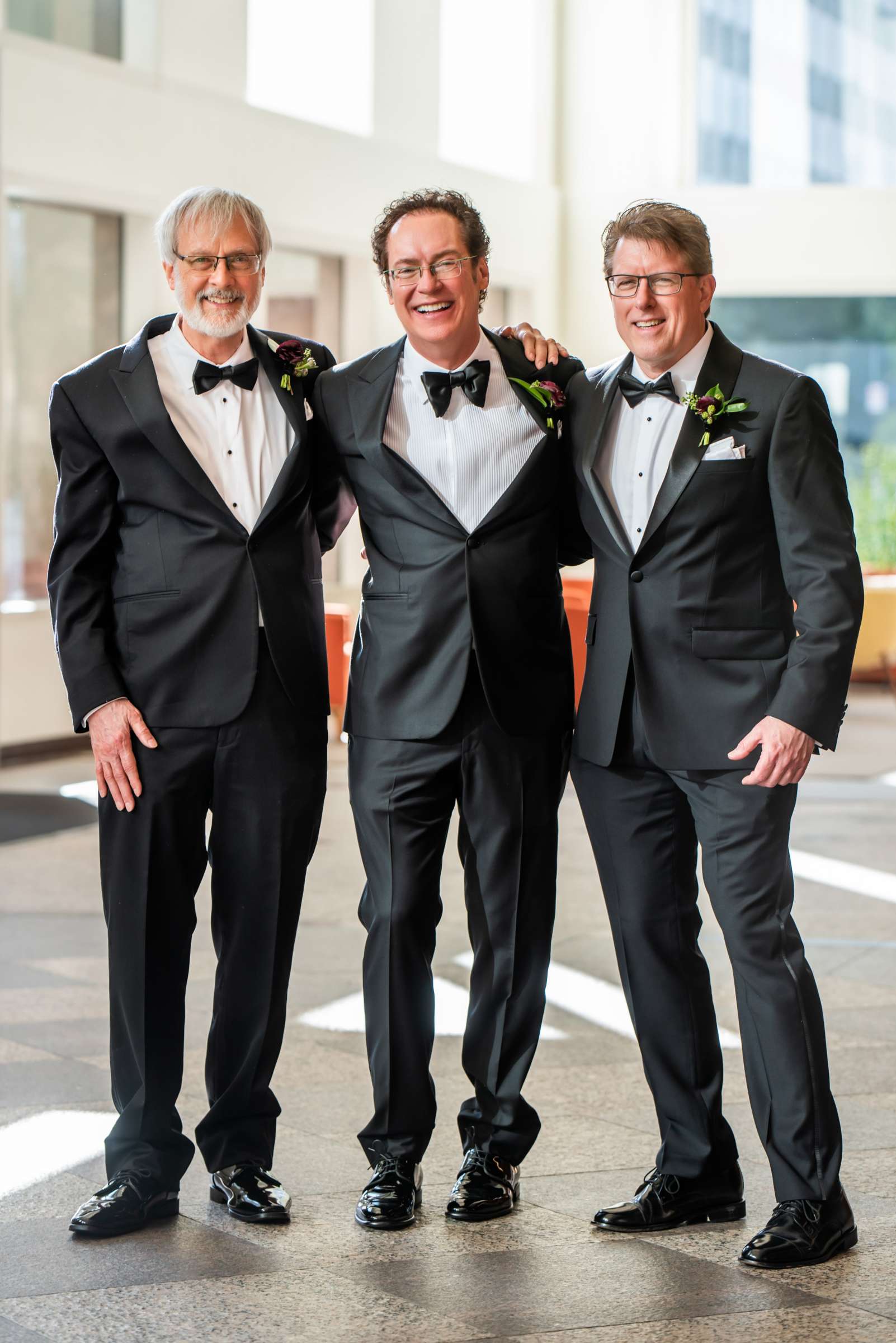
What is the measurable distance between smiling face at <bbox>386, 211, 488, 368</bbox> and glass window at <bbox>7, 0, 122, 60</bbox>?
6699mm

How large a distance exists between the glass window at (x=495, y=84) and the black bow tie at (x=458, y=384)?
1028cm

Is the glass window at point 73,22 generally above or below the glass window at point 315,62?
below

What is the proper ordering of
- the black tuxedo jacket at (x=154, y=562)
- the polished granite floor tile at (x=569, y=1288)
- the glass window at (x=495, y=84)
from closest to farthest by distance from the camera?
the polished granite floor tile at (x=569, y=1288) → the black tuxedo jacket at (x=154, y=562) → the glass window at (x=495, y=84)

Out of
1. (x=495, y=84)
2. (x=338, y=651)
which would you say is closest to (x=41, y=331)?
(x=338, y=651)

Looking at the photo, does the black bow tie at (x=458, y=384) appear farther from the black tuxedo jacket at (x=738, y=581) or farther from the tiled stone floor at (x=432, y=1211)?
the tiled stone floor at (x=432, y=1211)

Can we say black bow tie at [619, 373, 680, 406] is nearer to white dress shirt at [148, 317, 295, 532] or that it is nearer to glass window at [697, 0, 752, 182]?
white dress shirt at [148, 317, 295, 532]

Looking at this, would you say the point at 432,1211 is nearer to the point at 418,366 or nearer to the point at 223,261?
the point at 418,366

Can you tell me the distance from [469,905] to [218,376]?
3.44ft

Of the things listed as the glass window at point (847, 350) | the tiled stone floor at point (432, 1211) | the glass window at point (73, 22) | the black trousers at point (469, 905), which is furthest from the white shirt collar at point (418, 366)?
the glass window at point (847, 350)

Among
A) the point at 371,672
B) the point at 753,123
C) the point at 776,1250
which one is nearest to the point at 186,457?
the point at 371,672

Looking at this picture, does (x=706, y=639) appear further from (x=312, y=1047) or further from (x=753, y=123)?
(x=753, y=123)

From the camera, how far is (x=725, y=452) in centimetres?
269

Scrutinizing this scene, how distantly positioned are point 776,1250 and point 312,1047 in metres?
1.63

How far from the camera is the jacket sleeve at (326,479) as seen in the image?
2932 mm
